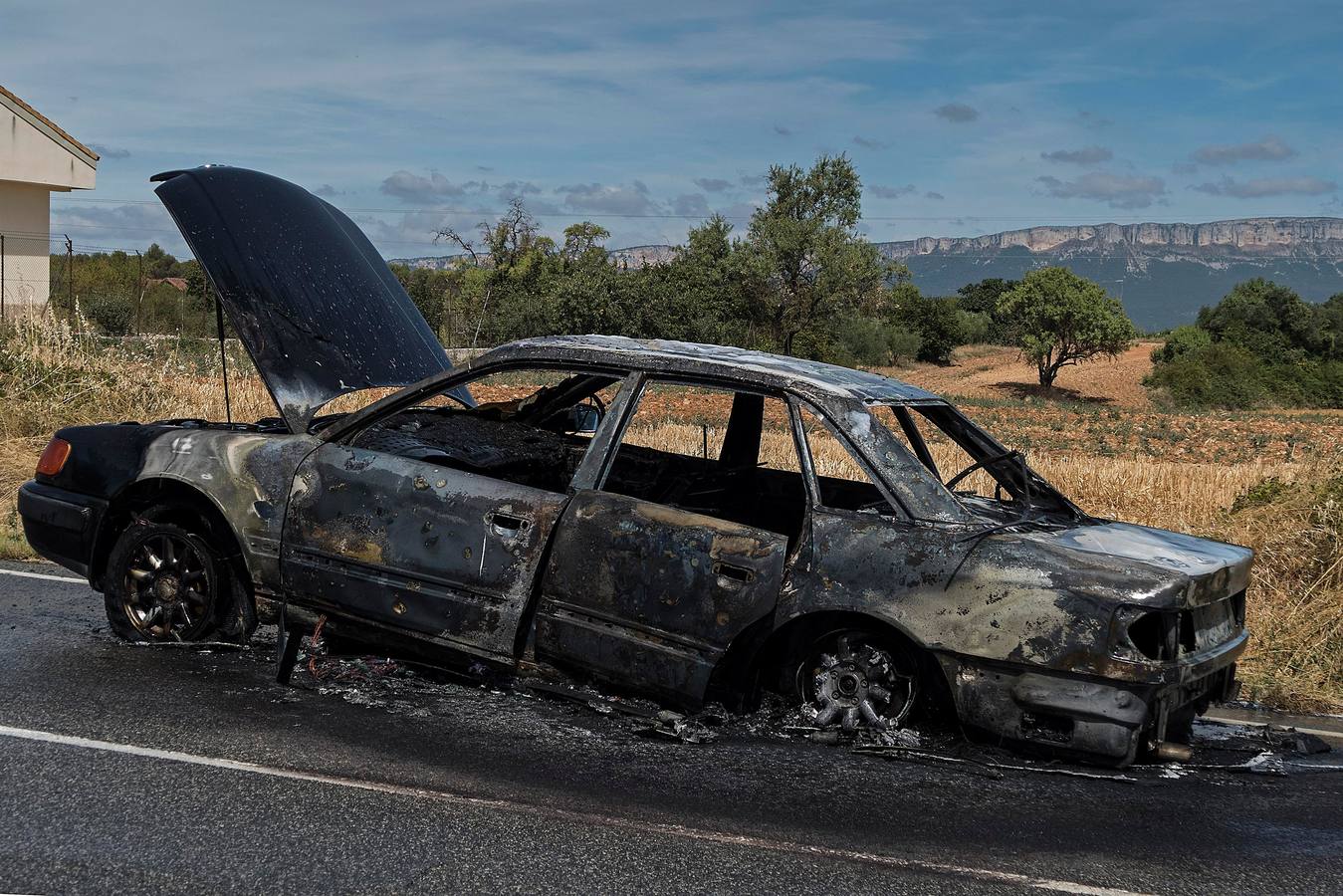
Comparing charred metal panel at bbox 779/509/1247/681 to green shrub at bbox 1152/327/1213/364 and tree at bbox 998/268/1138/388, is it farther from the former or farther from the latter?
tree at bbox 998/268/1138/388

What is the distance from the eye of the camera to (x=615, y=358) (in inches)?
218

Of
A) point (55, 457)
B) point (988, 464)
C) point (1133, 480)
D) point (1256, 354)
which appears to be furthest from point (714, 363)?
point (1256, 354)

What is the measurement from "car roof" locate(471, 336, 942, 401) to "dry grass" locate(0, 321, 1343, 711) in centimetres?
294

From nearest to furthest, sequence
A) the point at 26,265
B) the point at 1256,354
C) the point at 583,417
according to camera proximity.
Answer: the point at 583,417, the point at 26,265, the point at 1256,354

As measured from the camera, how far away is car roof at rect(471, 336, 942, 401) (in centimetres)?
532

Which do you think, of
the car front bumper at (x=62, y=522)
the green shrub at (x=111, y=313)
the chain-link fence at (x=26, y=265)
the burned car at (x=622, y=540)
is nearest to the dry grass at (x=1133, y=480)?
the burned car at (x=622, y=540)

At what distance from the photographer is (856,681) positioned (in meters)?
5.05

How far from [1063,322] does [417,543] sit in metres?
80.8

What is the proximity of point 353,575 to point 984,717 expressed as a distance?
2690 mm

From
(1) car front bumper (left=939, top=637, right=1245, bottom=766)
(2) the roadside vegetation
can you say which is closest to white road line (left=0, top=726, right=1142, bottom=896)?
(1) car front bumper (left=939, top=637, right=1245, bottom=766)

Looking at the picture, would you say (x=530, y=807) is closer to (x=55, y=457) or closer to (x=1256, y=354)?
(x=55, y=457)

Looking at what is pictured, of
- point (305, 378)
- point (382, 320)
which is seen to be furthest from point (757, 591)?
point (382, 320)

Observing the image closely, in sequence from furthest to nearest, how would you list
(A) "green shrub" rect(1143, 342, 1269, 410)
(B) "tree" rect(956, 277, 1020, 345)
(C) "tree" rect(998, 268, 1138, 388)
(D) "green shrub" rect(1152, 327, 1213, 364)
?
1. (B) "tree" rect(956, 277, 1020, 345)
2. (C) "tree" rect(998, 268, 1138, 388)
3. (D) "green shrub" rect(1152, 327, 1213, 364)
4. (A) "green shrub" rect(1143, 342, 1269, 410)

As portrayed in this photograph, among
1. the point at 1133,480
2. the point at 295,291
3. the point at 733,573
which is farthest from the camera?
the point at 1133,480
